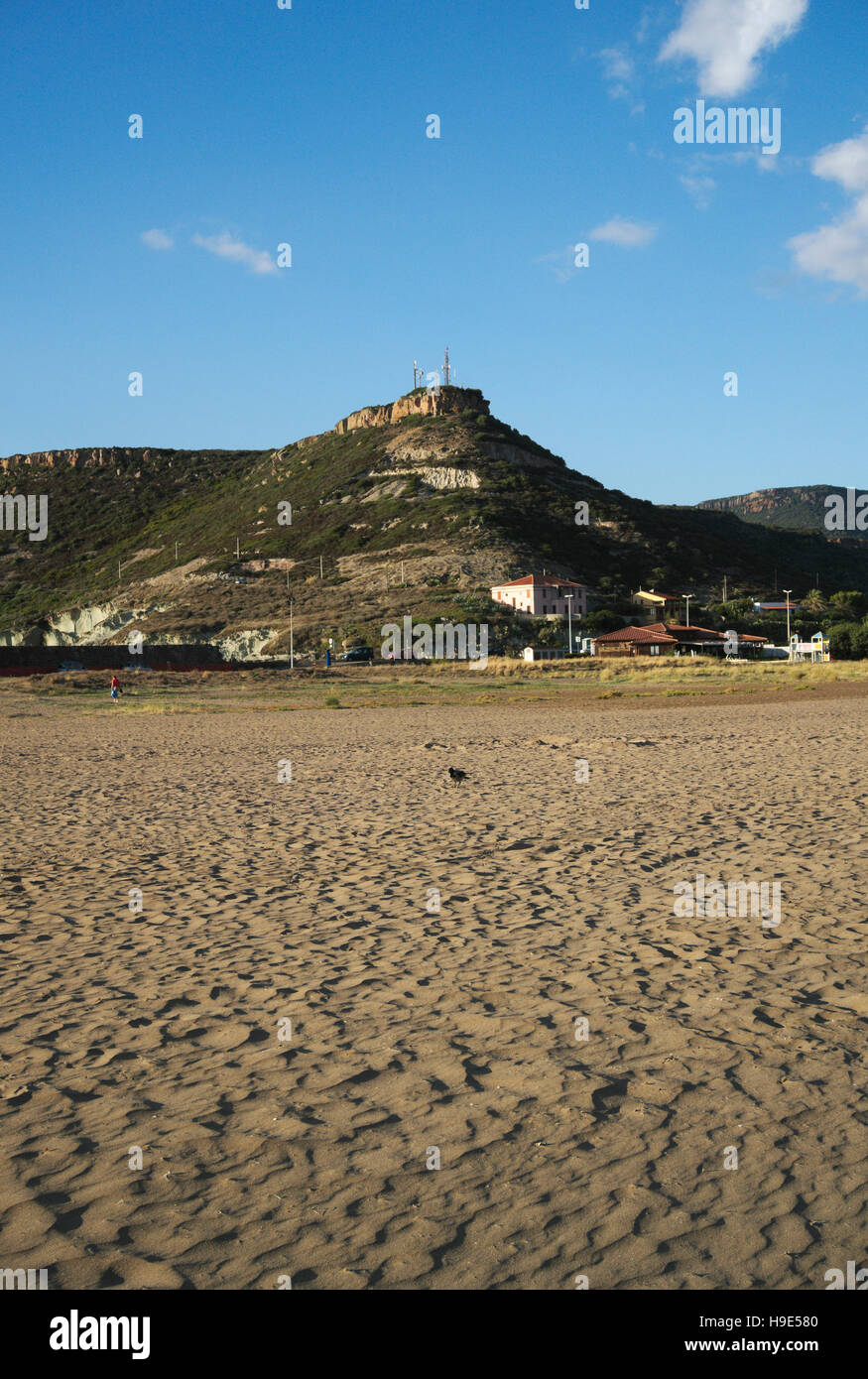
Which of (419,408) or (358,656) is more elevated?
(419,408)

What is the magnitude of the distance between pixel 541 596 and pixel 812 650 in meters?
21.6

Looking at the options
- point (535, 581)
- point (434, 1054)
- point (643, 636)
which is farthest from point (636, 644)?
point (434, 1054)

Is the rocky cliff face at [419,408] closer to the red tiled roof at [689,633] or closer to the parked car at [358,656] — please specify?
the red tiled roof at [689,633]

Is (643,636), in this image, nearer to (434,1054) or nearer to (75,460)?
(434,1054)

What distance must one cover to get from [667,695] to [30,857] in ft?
110

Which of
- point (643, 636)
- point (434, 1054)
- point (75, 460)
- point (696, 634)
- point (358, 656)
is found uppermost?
point (75, 460)

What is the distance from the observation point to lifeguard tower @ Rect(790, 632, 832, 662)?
72562mm

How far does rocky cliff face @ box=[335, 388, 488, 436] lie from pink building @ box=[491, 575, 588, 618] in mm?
65576

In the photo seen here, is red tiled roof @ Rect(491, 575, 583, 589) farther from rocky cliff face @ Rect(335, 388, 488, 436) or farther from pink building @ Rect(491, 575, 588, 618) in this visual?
rocky cliff face @ Rect(335, 388, 488, 436)

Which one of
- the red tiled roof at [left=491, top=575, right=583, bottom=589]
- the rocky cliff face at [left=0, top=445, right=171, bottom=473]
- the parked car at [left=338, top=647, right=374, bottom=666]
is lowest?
the parked car at [left=338, top=647, right=374, bottom=666]

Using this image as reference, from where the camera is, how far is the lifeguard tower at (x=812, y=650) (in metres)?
72.6

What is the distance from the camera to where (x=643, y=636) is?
244ft

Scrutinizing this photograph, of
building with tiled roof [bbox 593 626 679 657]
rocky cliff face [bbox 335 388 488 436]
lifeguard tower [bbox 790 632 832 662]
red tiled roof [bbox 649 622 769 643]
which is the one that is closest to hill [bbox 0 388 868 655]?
rocky cliff face [bbox 335 388 488 436]

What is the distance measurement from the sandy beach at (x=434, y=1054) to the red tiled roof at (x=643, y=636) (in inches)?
2504
